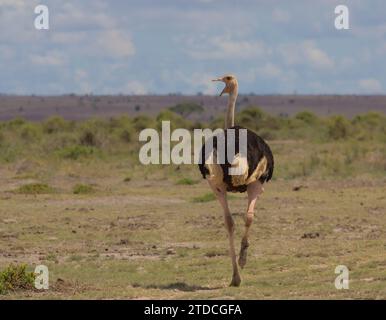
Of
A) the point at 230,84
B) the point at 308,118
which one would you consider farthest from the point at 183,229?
the point at 308,118

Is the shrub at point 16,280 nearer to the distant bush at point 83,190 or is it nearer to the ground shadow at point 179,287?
the ground shadow at point 179,287

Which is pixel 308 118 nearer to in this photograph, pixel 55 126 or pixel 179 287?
pixel 55 126

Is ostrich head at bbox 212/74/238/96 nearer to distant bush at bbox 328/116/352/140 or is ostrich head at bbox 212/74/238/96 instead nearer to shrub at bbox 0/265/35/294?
shrub at bbox 0/265/35/294

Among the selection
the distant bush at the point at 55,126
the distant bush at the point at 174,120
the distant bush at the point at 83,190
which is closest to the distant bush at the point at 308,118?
the distant bush at the point at 174,120

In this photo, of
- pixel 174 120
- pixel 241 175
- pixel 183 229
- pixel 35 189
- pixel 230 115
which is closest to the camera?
pixel 241 175

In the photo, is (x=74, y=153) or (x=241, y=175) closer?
(x=241, y=175)

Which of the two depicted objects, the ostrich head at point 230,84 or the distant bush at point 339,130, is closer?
A: the ostrich head at point 230,84

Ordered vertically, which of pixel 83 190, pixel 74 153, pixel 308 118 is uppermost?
pixel 308 118

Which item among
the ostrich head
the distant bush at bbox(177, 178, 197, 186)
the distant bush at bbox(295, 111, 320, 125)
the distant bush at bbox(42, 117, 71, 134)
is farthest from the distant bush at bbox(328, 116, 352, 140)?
the ostrich head

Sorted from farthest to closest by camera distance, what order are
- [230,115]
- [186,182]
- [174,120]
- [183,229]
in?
[174,120], [186,182], [183,229], [230,115]

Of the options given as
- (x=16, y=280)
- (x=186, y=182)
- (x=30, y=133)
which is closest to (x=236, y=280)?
(x=16, y=280)

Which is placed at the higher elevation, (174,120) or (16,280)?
(174,120)
